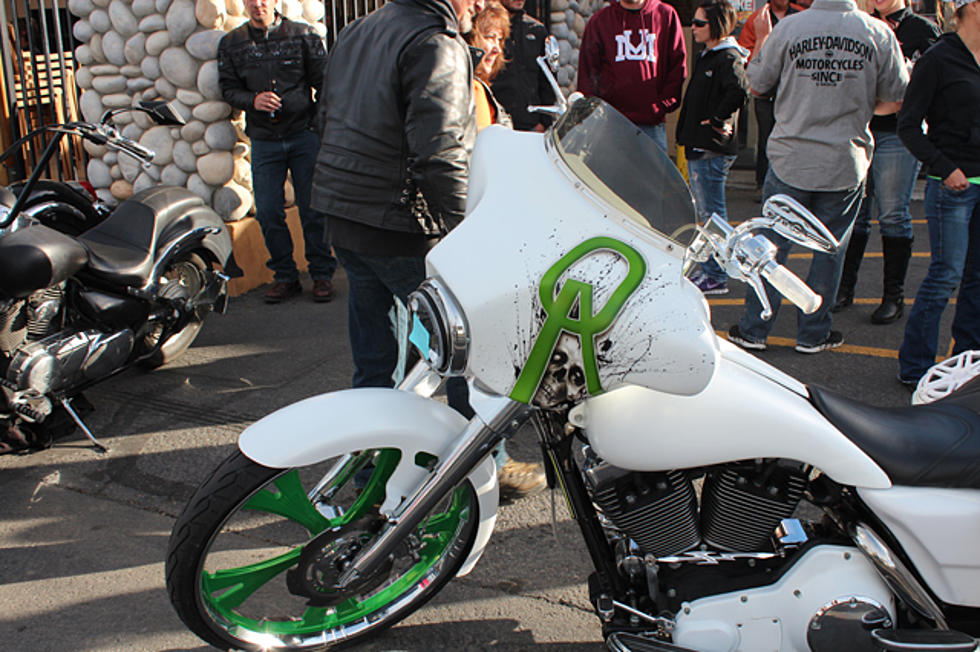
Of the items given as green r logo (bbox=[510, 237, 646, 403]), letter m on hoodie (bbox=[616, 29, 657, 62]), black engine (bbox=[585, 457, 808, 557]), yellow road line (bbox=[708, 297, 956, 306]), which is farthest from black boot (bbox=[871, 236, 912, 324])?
green r logo (bbox=[510, 237, 646, 403])

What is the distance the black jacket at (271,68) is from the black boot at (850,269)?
11.9 ft

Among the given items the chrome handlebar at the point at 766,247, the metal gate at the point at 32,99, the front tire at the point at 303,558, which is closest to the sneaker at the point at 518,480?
the front tire at the point at 303,558

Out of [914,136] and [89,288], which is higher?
[914,136]

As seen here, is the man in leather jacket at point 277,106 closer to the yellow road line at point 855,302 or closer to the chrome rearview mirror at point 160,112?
the chrome rearview mirror at point 160,112

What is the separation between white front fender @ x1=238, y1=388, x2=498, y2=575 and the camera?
83.0 inches

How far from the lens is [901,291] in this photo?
537 cm

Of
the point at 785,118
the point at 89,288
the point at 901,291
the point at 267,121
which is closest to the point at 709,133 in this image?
the point at 785,118

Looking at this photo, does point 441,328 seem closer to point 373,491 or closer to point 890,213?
point 373,491

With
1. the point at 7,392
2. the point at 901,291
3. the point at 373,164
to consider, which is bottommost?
the point at 901,291

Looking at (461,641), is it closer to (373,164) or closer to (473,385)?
(473,385)

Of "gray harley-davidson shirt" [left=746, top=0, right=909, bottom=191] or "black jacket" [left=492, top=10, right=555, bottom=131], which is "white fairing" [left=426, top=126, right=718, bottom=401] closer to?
"gray harley-davidson shirt" [left=746, top=0, right=909, bottom=191]

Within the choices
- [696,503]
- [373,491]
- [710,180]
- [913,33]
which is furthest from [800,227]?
[913,33]

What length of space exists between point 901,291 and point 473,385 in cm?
418

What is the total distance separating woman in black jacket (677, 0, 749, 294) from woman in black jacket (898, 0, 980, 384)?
1.49 meters
